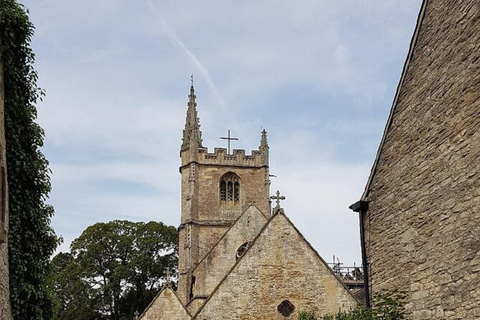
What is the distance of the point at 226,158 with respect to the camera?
42625mm

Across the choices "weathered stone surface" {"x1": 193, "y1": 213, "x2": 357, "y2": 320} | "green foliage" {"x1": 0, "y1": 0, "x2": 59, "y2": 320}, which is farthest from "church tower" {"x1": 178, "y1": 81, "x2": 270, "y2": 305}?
"green foliage" {"x1": 0, "y1": 0, "x2": 59, "y2": 320}

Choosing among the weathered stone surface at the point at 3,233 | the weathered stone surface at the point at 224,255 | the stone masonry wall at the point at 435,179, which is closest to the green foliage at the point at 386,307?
the stone masonry wall at the point at 435,179

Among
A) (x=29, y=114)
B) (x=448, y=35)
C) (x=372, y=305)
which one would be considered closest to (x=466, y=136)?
(x=448, y=35)

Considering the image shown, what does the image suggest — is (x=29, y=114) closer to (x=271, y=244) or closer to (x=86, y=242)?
(x=271, y=244)

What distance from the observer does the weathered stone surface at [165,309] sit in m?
20.5

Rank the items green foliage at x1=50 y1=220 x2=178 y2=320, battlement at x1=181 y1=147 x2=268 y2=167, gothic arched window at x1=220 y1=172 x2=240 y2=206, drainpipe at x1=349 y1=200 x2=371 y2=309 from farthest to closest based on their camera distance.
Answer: green foliage at x1=50 y1=220 x2=178 y2=320 → battlement at x1=181 y1=147 x2=268 y2=167 → gothic arched window at x1=220 y1=172 x2=240 y2=206 → drainpipe at x1=349 y1=200 x2=371 y2=309

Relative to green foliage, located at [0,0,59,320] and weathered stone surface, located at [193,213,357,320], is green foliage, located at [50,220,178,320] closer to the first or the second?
weathered stone surface, located at [193,213,357,320]

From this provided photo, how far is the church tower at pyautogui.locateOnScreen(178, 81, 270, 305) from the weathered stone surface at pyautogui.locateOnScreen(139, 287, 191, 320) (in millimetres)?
16877

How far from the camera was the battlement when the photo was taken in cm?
4231

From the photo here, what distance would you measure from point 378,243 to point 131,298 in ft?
126

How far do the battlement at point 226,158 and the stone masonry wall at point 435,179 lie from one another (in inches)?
1226

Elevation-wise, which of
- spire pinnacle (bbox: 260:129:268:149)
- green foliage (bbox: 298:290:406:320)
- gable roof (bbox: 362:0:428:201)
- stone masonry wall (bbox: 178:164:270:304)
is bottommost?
green foliage (bbox: 298:290:406:320)

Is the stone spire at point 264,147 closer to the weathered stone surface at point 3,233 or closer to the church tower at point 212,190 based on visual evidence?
the church tower at point 212,190

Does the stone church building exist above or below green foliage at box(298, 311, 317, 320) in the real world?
above
